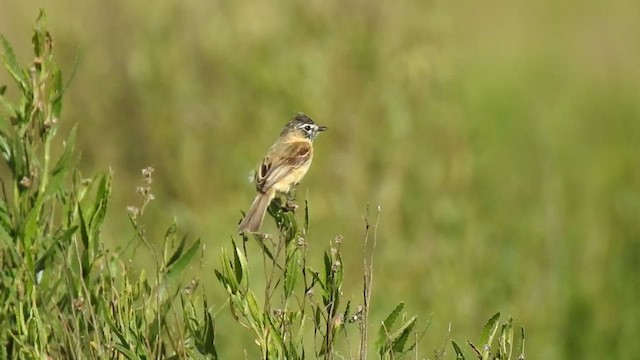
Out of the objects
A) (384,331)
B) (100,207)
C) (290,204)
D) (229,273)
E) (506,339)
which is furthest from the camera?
(290,204)

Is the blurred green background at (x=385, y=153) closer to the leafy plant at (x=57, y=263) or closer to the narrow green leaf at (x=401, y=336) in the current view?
the leafy plant at (x=57, y=263)

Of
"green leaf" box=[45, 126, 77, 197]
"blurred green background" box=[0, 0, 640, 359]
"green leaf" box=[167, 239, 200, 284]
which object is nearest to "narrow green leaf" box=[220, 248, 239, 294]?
"green leaf" box=[167, 239, 200, 284]

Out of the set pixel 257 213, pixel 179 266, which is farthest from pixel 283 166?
pixel 179 266

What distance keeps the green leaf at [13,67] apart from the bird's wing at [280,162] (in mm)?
1534

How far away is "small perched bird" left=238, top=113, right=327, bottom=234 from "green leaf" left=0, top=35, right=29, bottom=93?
1.10m

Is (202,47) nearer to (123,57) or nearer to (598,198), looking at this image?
(123,57)

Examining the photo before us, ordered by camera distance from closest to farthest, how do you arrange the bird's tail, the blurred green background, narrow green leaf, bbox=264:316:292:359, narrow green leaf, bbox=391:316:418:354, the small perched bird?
narrow green leaf, bbox=264:316:292:359 → narrow green leaf, bbox=391:316:418:354 → the bird's tail → the small perched bird → the blurred green background

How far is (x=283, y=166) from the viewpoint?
5.54 m

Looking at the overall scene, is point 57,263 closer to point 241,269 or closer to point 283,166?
point 241,269

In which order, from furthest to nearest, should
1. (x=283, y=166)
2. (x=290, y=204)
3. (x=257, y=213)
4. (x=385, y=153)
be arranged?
(x=385, y=153), (x=283, y=166), (x=257, y=213), (x=290, y=204)

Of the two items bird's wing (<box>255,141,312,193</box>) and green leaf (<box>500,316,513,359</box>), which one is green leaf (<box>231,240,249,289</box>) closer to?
green leaf (<box>500,316,513,359</box>)

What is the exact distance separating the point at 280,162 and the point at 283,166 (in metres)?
0.04

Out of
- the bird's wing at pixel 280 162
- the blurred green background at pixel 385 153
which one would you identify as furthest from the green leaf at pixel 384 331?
the blurred green background at pixel 385 153

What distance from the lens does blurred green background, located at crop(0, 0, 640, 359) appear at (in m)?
7.84
